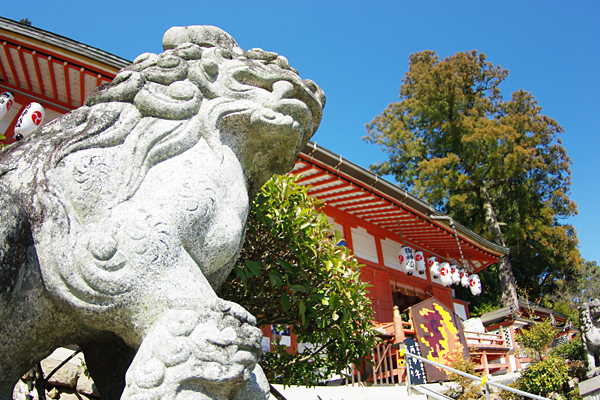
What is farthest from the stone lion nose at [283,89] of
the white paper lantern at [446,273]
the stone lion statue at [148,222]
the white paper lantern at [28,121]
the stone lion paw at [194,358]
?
the white paper lantern at [446,273]

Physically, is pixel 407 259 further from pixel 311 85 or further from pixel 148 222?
pixel 148 222

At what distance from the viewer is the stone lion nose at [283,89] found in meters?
1.89

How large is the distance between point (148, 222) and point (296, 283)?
1853 millimetres

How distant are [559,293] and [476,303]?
15.4 ft

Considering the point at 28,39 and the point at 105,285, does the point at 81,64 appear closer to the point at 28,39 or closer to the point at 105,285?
the point at 28,39

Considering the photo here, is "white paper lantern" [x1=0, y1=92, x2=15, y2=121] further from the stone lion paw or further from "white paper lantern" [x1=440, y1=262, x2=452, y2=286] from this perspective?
"white paper lantern" [x1=440, y1=262, x2=452, y2=286]

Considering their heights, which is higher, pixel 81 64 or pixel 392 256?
pixel 81 64

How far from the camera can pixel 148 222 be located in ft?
4.75

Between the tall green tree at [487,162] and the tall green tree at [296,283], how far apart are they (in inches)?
582

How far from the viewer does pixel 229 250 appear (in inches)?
64.6

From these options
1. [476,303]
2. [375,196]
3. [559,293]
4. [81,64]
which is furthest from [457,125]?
[81,64]

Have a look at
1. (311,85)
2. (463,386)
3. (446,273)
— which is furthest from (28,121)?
(446,273)

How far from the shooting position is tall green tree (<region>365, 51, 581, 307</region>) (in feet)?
57.3

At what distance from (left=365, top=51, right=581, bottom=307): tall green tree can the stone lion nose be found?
16.2m
